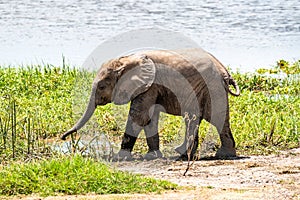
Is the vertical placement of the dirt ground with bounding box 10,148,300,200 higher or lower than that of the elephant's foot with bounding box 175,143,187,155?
lower

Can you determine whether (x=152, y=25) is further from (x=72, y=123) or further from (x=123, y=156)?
(x=123, y=156)

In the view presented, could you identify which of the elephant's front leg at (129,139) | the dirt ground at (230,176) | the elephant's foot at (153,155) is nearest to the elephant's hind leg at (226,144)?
the dirt ground at (230,176)

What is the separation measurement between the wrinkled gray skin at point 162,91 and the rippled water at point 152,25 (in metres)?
6.42

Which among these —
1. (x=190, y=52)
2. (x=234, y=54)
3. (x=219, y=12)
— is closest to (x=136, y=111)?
(x=190, y=52)

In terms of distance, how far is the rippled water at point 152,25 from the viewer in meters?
17.7

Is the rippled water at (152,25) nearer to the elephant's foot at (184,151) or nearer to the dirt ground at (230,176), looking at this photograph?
the elephant's foot at (184,151)

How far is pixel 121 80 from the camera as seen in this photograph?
9273mm

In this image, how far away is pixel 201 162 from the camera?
8.98m

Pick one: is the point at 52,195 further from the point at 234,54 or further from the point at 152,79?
the point at 234,54

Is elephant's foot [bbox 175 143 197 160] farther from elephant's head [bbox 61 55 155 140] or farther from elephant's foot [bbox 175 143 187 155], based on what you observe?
elephant's head [bbox 61 55 155 140]

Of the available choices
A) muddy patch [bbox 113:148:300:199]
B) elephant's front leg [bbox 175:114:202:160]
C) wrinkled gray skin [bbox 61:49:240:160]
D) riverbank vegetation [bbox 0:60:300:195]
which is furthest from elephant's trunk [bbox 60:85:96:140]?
elephant's front leg [bbox 175:114:202:160]

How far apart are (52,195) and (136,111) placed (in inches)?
90.6

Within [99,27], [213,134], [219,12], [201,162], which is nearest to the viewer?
[201,162]

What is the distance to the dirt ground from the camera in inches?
282
